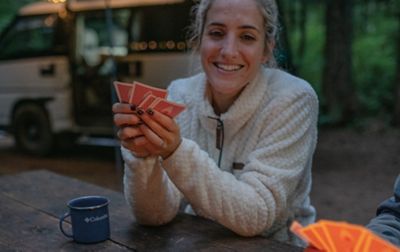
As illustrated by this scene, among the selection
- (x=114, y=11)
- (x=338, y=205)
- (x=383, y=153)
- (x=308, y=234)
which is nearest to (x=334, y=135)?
(x=383, y=153)

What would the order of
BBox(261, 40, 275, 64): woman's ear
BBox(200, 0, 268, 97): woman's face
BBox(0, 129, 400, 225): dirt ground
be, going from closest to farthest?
BBox(200, 0, 268, 97): woman's face
BBox(261, 40, 275, 64): woman's ear
BBox(0, 129, 400, 225): dirt ground

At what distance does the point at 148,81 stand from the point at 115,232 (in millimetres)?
4417

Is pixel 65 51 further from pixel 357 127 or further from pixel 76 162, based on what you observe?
pixel 357 127

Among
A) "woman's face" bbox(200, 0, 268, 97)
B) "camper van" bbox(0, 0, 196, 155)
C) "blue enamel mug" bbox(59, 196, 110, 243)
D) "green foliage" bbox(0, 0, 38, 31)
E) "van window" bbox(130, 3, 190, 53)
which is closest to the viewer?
"blue enamel mug" bbox(59, 196, 110, 243)

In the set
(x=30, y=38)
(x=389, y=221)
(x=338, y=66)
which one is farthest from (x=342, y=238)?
(x=338, y=66)

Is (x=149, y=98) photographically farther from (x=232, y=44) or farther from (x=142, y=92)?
(x=232, y=44)

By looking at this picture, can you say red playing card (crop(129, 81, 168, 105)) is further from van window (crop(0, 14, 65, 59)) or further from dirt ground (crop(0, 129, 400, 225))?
van window (crop(0, 14, 65, 59))

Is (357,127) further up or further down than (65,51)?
further down

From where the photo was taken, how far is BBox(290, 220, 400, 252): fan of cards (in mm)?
960

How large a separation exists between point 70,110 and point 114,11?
1352 mm

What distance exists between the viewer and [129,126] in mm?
1369

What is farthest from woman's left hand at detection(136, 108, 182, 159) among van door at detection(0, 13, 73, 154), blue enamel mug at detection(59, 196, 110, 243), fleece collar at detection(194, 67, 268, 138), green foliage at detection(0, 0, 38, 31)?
green foliage at detection(0, 0, 38, 31)

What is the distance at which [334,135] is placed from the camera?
7469 mm

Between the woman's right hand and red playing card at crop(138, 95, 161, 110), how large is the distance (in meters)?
0.03
